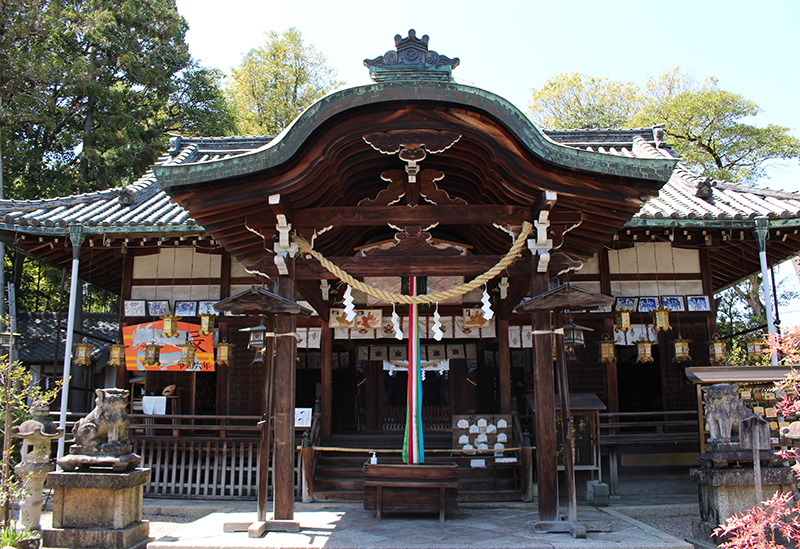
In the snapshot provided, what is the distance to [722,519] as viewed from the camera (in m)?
6.41

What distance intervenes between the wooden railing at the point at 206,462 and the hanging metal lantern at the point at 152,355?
112 centimetres

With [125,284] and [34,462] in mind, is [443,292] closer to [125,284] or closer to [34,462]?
[34,462]

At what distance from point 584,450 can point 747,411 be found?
3473 mm

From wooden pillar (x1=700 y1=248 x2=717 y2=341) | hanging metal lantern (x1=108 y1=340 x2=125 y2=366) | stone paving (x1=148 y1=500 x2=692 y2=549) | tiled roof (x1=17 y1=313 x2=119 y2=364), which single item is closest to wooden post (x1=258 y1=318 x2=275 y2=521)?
stone paving (x1=148 y1=500 x2=692 y2=549)

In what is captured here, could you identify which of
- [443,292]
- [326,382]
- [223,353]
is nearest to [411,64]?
[443,292]

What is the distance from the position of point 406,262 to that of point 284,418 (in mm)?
2439

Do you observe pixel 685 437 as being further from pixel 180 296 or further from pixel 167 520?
pixel 180 296

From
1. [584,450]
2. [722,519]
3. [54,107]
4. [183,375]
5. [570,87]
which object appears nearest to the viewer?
[722,519]

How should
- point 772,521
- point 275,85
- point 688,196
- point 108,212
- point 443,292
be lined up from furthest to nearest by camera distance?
point 275,85, point 688,196, point 108,212, point 443,292, point 772,521

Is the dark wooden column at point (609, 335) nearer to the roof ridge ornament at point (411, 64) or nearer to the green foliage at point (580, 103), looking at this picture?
the roof ridge ornament at point (411, 64)

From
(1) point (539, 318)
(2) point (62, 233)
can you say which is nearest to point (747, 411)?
(1) point (539, 318)

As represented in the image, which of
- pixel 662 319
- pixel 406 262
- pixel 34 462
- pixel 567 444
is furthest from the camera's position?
pixel 662 319

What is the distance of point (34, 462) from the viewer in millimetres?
7477

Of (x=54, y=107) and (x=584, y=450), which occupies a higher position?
(x=54, y=107)
